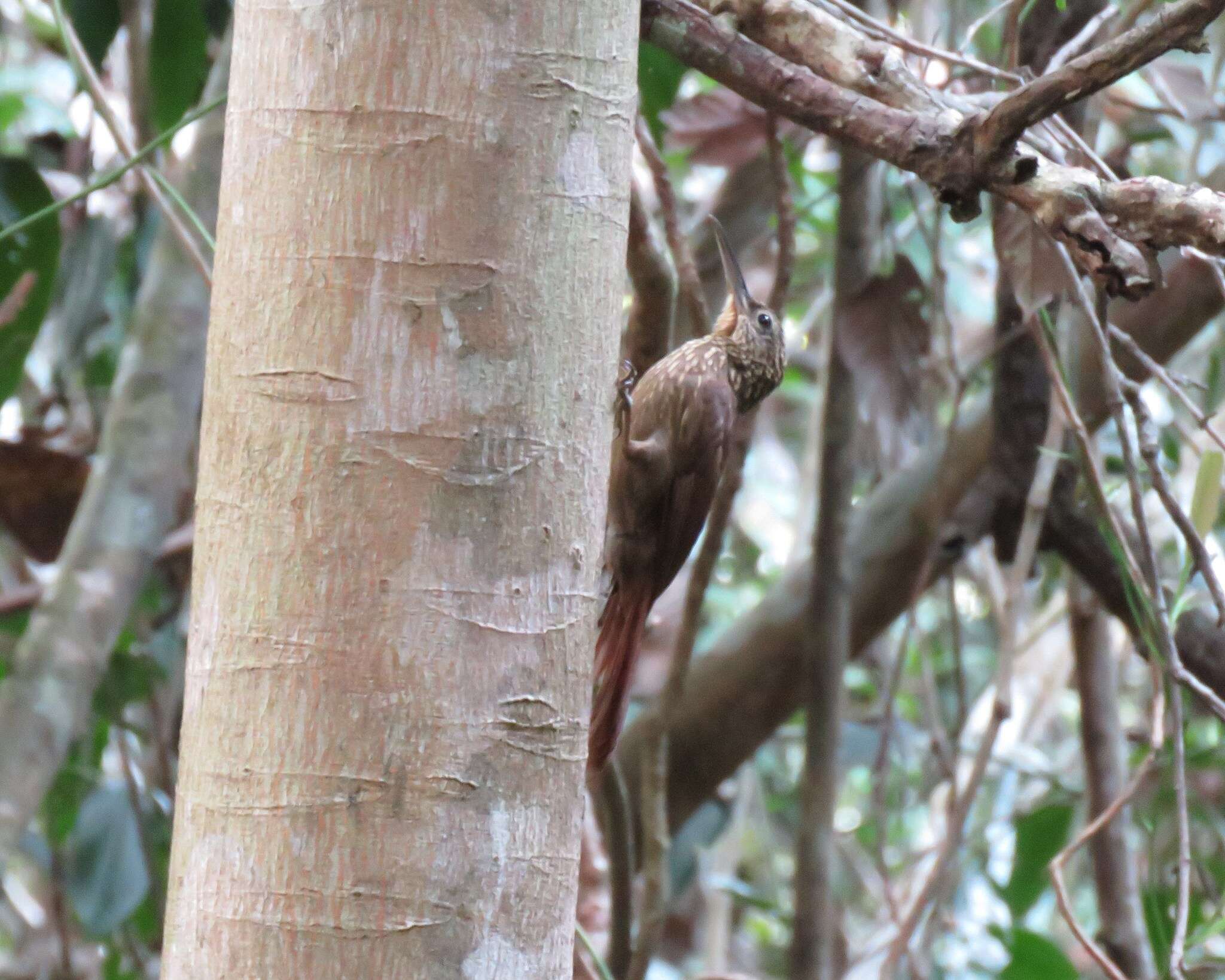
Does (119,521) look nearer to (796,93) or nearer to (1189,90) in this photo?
(796,93)

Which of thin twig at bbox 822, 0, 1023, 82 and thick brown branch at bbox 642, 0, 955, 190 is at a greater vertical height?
thin twig at bbox 822, 0, 1023, 82

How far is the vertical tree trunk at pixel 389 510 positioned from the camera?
0.68 metres

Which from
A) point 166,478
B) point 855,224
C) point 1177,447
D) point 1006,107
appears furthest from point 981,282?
point 1006,107

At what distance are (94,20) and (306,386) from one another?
1.36m

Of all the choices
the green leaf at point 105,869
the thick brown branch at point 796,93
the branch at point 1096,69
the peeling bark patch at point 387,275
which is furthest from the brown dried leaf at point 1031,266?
the green leaf at point 105,869

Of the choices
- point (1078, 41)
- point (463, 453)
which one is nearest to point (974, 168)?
point (463, 453)

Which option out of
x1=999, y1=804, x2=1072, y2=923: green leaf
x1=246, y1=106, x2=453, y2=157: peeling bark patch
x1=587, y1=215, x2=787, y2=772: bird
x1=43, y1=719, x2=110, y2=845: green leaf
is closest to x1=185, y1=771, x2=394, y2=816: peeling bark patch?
x1=246, y1=106, x2=453, y2=157: peeling bark patch

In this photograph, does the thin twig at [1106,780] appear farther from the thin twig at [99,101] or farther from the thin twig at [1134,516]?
the thin twig at [99,101]

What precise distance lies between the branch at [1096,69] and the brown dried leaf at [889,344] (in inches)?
50.1

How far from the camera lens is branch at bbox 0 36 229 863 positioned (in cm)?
178

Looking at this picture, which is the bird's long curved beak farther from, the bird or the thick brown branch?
the thick brown branch

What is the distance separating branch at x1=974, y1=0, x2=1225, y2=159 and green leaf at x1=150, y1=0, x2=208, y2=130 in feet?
4.35

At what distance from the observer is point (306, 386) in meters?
0.70

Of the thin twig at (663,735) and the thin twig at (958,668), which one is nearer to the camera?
the thin twig at (663,735)
